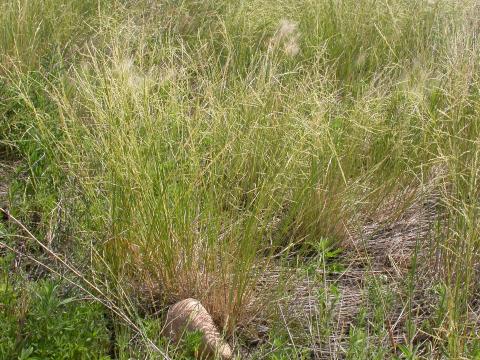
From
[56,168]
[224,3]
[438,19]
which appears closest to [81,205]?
[56,168]

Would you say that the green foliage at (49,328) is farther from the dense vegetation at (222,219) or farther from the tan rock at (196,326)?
the tan rock at (196,326)

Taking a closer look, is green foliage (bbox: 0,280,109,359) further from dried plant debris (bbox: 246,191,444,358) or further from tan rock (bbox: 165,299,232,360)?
dried plant debris (bbox: 246,191,444,358)

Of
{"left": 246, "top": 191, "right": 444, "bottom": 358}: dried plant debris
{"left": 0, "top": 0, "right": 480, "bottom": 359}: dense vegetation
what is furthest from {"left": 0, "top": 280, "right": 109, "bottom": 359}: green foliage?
{"left": 246, "top": 191, "right": 444, "bottom": 358}: dried plant debris

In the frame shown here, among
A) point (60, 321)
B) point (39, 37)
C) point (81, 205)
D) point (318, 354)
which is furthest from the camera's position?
point (39, 37)

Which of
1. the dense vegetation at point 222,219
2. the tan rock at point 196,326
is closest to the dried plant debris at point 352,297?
the dense vegetation at point 222,219

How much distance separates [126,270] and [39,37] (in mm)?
1684

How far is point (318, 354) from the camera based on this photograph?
240 centimetres

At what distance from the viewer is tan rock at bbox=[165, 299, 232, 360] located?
2.27 metres

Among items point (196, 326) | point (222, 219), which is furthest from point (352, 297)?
point (196, 326)

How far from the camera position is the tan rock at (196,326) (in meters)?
2.27

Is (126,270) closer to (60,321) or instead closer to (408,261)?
(60,321)

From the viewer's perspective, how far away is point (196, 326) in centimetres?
230

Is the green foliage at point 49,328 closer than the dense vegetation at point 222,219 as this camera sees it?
Yes

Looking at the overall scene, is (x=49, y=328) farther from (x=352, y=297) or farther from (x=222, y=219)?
(x=352, y=297)
